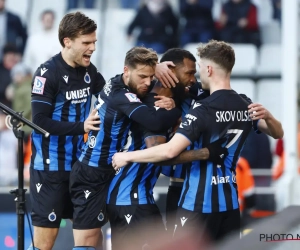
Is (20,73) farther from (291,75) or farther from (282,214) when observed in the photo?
(282,214)

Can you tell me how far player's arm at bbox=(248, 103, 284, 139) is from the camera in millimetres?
4172

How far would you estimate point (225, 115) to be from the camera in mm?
4105

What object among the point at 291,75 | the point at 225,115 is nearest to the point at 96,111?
the point at 225,115

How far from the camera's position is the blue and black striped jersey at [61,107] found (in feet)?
14.9

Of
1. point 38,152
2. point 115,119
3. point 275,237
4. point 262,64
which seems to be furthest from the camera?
point 262,64

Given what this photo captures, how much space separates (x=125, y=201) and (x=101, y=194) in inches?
7.1

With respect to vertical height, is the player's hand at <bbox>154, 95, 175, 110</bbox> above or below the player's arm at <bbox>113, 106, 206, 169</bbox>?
above

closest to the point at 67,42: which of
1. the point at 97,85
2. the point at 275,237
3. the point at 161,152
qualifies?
the point at 97,85

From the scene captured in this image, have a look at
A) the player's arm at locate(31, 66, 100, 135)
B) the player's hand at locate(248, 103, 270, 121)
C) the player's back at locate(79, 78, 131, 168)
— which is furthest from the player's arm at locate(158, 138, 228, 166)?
the player's arm at locate(31, 66, 100, 135)

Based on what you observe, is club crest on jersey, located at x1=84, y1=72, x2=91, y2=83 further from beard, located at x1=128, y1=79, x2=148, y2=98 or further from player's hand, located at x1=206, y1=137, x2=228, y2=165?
player's hand, located at x1=206, y1=137, x2=228, y2=165

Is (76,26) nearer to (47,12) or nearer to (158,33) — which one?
(158,33)

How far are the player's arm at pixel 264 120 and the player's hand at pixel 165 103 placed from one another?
44 cm

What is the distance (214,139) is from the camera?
4145mm

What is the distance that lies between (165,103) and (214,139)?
0.35 m
